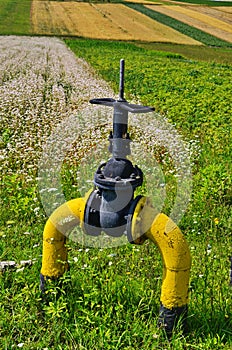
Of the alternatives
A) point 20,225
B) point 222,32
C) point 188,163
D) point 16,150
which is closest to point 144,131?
point 188,163

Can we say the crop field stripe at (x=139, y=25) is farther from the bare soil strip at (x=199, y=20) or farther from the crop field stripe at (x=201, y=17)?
the crop field stripe at (x=201, y=17)

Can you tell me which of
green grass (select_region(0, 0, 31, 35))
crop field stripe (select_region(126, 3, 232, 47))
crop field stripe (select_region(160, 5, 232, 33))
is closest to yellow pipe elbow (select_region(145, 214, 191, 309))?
green grass (select_region(0, 0, 31, 35))

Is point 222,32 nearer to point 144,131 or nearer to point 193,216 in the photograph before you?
point 144,131

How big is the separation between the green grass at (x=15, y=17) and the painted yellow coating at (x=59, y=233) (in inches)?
1565

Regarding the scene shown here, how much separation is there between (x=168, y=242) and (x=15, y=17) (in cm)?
4898

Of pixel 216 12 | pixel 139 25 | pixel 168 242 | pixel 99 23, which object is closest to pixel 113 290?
pixel 168 242

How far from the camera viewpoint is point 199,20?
54.1 m

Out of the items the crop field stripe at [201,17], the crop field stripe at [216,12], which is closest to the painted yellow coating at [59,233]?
the crop field stripe at [201,17]

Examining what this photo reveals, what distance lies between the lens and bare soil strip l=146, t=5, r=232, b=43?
158 feet

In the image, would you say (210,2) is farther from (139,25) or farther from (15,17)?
(15,17)

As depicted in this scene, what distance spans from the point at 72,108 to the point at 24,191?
4719mm

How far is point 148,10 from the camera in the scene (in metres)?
58.1

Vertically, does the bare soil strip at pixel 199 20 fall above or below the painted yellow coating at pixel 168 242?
above

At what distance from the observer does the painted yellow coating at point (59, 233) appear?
3.04 m
